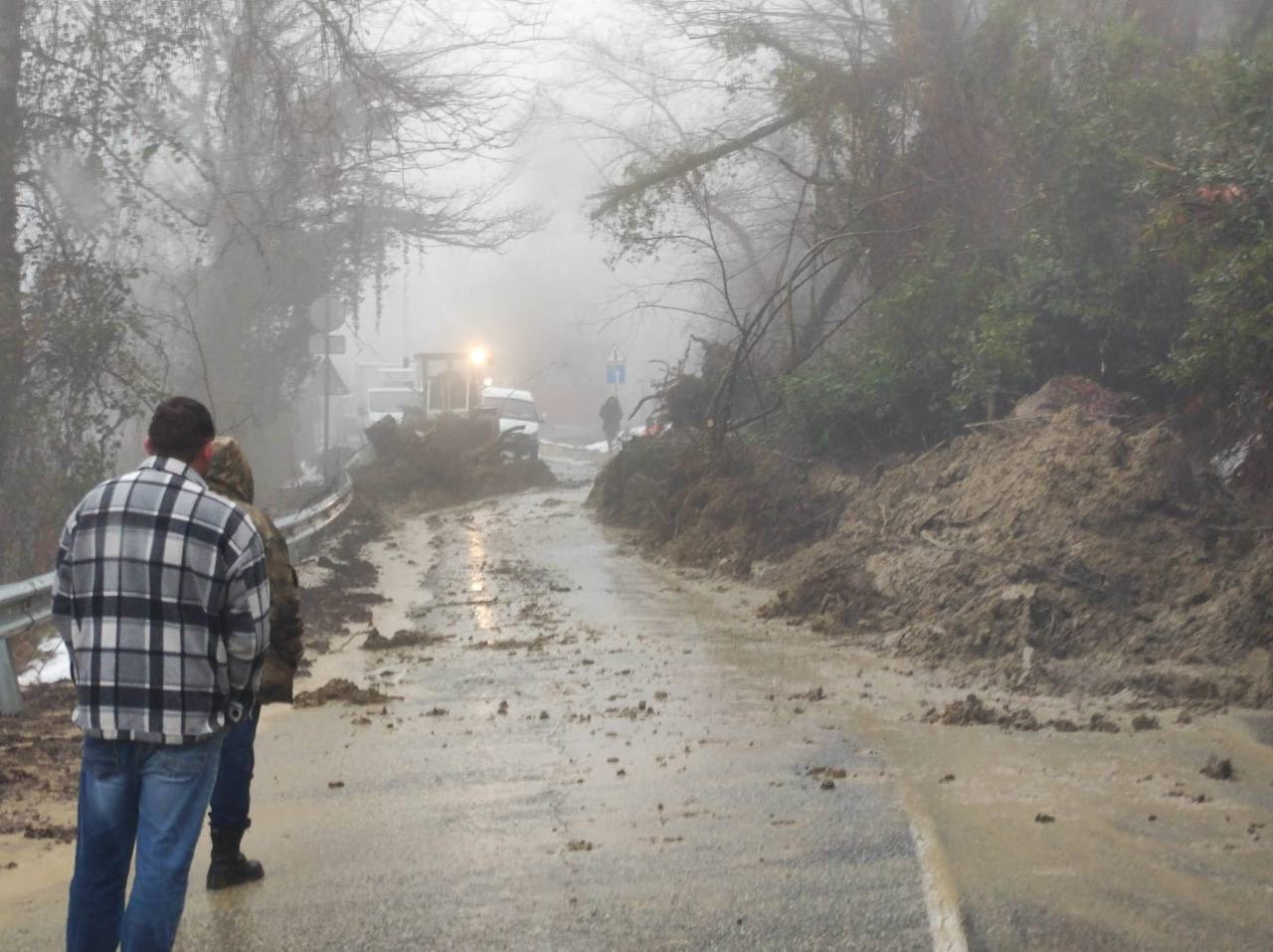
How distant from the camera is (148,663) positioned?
4.38 meters

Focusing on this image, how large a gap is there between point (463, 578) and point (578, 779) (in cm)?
969

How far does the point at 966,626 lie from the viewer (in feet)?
37.4

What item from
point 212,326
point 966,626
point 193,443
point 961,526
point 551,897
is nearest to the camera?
point 193,443

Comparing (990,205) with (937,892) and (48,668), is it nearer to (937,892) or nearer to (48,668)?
(48,668)

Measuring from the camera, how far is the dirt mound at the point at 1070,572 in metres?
10.2

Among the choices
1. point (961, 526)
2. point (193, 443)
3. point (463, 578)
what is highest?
point (193, 443)

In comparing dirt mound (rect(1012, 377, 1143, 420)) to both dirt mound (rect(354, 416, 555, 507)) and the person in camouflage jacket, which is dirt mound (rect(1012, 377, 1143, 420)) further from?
dirt mound (rect(354, 416, 555, 507))

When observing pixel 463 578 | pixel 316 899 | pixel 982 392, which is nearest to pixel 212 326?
pixel 463 578

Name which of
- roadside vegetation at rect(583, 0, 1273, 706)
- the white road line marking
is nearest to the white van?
roadside vegetation at rect(583, 0, 1273, 706)

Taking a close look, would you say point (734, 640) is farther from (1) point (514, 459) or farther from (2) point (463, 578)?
(1) point (514, 459)

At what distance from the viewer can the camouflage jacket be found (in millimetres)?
5680

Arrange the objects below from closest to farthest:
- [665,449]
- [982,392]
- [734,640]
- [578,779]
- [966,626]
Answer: [578,779], [966,626], [734,640], [982,392], [665,449]

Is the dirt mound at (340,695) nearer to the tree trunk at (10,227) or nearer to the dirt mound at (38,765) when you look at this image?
the dirt mound at (38,765)

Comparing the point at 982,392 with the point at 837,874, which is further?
the point at 982,392
